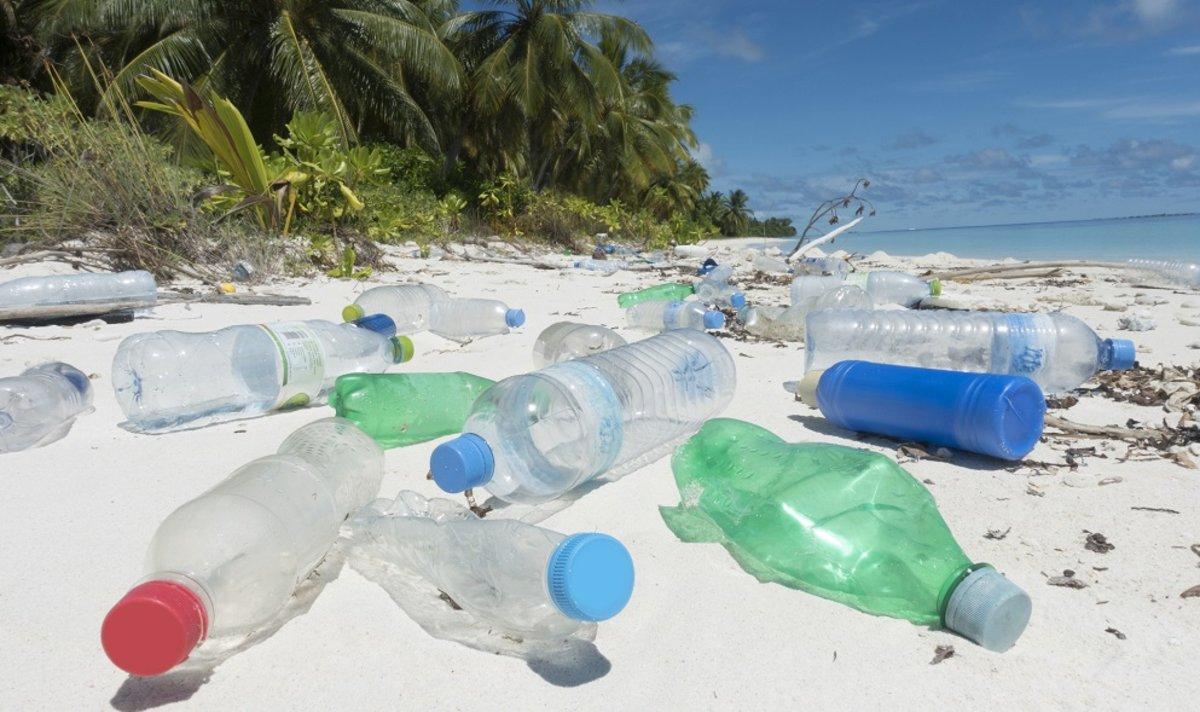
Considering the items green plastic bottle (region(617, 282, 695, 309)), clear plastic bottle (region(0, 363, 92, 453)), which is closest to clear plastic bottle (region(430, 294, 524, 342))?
green plastic bottle (region(617, 282, 695, 309))

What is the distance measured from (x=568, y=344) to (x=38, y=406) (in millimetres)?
1730

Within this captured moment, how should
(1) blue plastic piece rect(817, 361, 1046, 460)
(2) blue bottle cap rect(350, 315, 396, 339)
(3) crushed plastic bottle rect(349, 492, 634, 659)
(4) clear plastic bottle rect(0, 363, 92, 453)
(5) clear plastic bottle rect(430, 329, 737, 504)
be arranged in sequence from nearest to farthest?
(3) crushed plastic bottle rect(349, 492, 634, 659) < (5) clear plastic bottle rect(430, 329, 737, 504) < (1) blue plastic piece rect(817, 361, 1046, 460) < (4) clear plastic bottle rect(0, 363, 92, 453) < (2) blue bottle cap rect(350, 315, 396, 339)

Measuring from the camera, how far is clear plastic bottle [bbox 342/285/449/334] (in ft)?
12.6

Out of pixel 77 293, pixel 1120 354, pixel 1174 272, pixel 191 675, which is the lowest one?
pixel 191 675

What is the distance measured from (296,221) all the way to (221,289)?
2.77 metres

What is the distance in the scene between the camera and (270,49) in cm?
1412

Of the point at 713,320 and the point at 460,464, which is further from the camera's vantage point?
the point at 713,320

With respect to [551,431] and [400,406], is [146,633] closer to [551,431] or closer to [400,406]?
[551,431]

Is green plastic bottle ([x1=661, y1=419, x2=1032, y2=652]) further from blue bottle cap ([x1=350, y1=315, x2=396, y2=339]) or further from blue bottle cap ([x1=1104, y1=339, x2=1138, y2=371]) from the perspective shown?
blue bottle cap ([x1=350, y1=315, x2=396, y2=339])

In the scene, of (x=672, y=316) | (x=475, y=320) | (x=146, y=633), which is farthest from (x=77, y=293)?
(x=146, y=633)

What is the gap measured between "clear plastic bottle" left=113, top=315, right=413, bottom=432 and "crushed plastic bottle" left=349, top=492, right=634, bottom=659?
111 centimetres

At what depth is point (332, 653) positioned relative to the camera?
1136 mm

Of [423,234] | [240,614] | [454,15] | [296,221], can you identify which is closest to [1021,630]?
[240,614]

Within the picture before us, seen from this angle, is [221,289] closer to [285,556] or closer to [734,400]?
[734,400]
